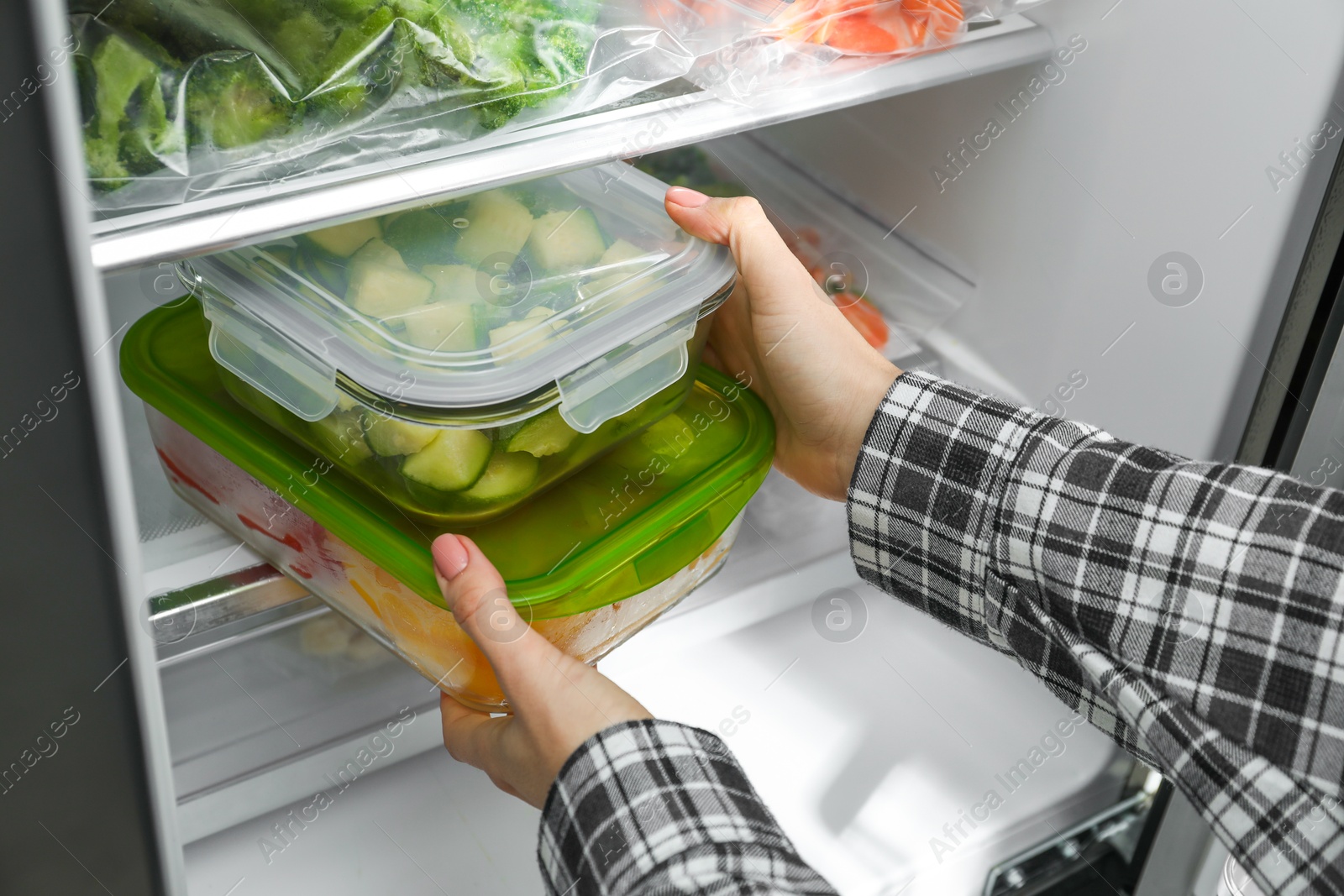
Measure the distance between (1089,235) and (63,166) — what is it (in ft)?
2.69

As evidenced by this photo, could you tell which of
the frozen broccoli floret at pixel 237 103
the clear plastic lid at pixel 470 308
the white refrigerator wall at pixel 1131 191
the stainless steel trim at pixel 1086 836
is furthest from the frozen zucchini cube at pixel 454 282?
the stainless steel trim at pixel 1086 836

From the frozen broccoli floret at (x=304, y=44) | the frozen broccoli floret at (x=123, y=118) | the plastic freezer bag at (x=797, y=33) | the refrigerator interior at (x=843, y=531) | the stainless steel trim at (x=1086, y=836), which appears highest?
the plastic freezer bag at (x=797, y=33)

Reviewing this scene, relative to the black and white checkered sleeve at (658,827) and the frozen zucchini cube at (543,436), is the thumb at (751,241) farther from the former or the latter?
the black and white checkered sleeve at (658,827)

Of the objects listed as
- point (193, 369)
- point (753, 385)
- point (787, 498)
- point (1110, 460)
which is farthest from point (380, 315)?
point (787, 498)

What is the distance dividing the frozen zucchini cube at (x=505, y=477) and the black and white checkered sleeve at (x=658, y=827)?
0.53ft

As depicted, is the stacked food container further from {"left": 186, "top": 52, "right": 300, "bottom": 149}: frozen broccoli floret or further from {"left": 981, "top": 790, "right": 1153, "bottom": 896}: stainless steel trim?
{"left": 981, "top": 790, "right": 1153, "bottom": 896}: stainless steel trim

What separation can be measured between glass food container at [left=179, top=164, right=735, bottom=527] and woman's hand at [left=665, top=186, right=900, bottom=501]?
0.04m

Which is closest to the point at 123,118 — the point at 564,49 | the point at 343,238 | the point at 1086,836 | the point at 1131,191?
the point at 343,238

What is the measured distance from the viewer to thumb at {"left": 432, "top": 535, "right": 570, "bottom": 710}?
60 cm

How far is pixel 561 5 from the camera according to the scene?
2.22 ft

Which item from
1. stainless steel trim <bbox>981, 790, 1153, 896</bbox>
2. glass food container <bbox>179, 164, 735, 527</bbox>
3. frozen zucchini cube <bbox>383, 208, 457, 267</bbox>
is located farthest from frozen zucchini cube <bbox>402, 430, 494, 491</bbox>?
stainless steel trim <bbox>981, 790, 1153, 896</bbox>

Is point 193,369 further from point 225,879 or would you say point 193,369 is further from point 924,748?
point 924,748

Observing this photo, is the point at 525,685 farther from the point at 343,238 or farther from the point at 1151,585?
the point at 1151,585

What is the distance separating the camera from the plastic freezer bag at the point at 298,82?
53 cm
